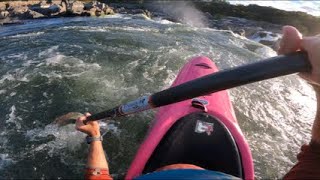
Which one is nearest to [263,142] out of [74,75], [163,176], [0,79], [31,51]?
[74,75]

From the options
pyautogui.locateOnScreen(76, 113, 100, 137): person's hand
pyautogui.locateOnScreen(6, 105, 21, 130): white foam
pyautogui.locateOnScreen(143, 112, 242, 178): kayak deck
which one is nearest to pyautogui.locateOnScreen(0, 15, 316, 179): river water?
pyautogui.locateOnScreen(6, 105, 21, 130): white foam

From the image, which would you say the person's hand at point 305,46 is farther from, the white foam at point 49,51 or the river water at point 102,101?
the white foam at point 49,51

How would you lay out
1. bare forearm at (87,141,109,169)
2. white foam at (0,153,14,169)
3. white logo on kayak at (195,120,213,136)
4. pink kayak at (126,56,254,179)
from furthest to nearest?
→ 1. white foam at (0,153,14,169)
2. white logo on kayak at (195,120,213,136)
3. pink kayak at (126,56,254,179)
4. bare forearm at (87,141,109,169)

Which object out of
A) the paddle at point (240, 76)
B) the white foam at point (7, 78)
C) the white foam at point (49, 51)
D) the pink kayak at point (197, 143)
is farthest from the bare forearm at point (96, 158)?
the white foam at point (49, 51)

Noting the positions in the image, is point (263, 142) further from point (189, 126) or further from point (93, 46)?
point (93, 46)

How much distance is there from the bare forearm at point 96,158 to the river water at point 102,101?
42.7 inches

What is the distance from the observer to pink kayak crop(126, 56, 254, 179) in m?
3.21

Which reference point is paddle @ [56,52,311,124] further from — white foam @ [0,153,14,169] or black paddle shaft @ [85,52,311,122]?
white foam @ [0,153,14,169]

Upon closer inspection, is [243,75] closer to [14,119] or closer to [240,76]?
[240,76]

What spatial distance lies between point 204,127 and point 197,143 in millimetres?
228

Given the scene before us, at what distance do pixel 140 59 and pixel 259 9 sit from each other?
32433mm

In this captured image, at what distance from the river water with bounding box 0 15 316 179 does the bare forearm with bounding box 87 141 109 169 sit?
1.08 m

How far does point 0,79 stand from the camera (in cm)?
638

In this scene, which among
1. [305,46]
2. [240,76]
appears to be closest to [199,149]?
[240,76]
